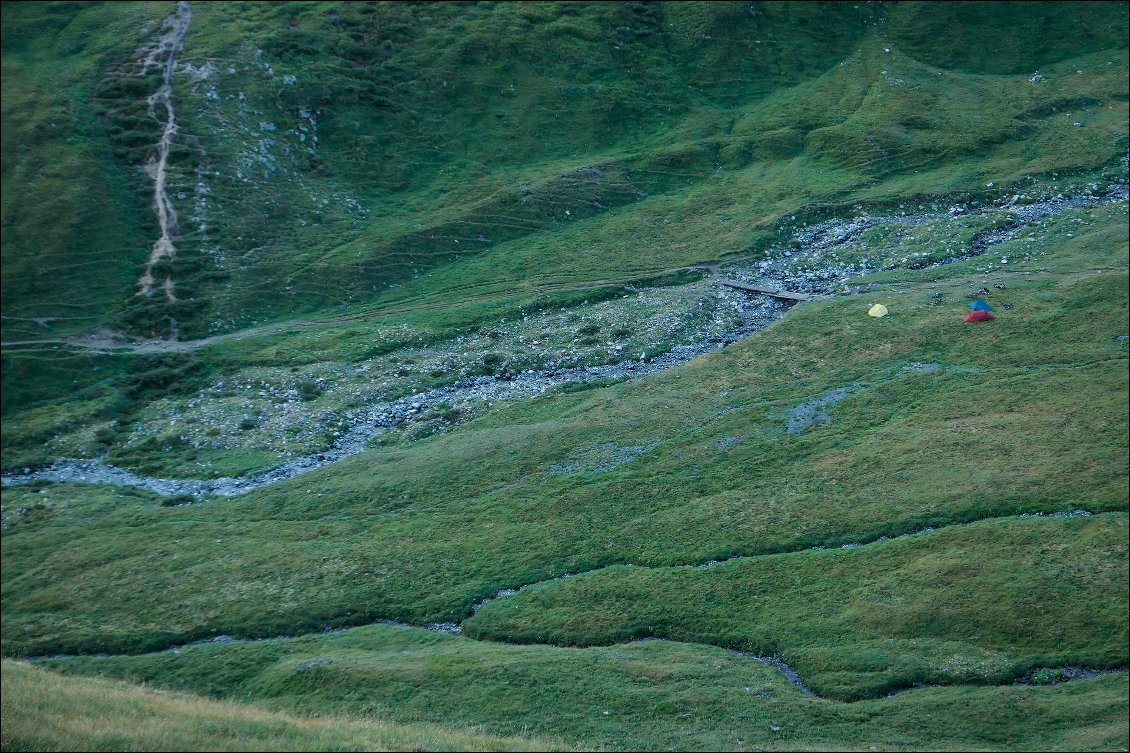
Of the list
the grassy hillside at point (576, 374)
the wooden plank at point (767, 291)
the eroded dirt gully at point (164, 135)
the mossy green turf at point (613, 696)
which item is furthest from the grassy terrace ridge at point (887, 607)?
the eroded dirt gully at point (164, 135)

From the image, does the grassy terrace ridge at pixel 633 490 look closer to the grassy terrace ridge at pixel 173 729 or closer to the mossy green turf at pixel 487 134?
the grassy terrace ridge at pixel 173 729

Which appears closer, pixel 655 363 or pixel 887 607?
pixel 887 607

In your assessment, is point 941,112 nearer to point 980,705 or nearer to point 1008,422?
point 1008,422

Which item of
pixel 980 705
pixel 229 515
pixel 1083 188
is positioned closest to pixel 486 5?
pixel 1083 188

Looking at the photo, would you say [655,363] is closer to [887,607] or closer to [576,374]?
[576,374]

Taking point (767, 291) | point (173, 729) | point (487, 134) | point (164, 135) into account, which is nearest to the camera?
point (173, 729)

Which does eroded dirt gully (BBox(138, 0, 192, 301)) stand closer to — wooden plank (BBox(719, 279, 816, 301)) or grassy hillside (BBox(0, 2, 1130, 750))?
grassy hillside (BBox(0, 2, 1130, 750))

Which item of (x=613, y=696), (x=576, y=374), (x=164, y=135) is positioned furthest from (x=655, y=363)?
(x=164, y=135)
